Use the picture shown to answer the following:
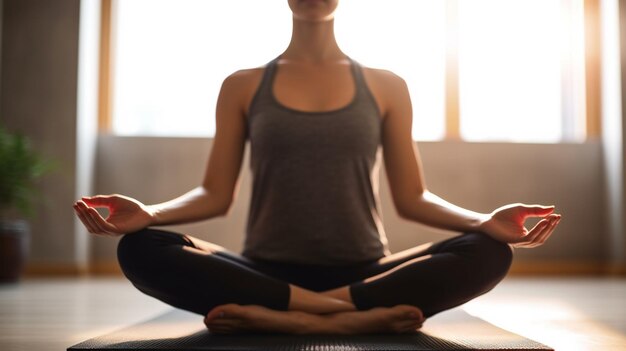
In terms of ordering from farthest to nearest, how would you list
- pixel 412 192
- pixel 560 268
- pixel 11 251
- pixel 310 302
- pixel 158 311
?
pixel 560 268
pixel 11 251
pixel 158 311
pixel 412 192
pixel 310 302

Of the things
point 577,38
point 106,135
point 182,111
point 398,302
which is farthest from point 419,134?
point 398,302

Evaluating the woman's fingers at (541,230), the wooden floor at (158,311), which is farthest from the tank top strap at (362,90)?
the wooden floor at (158,311)

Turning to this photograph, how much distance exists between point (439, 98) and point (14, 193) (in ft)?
8.79

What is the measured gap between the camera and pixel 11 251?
3.88 meters

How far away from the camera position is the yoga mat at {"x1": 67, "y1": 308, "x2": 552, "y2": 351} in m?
1.40

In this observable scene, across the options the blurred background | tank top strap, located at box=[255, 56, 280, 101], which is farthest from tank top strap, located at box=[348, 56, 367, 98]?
the blurred background

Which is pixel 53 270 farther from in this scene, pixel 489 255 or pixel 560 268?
pixel 489 255

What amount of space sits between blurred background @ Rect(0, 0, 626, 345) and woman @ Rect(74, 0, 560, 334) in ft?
8.96

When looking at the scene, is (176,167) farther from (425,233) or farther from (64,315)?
(64,315)

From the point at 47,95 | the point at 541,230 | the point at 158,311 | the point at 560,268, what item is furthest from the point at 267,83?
the point at 560,268

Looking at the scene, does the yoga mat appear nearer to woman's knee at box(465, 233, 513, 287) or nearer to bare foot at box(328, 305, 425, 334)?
bare foot at box(328, 305, 425, 334)

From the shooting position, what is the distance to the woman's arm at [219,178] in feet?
5.45

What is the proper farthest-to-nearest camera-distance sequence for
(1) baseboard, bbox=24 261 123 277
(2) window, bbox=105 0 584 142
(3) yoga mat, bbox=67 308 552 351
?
1. (2) window, bbox=105 0 584 142
2. (1) baseboard, bbox=24 261 123 277
3. (3) yoga mat, bbox=67 308 552 351

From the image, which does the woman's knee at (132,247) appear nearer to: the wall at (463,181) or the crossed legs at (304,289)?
the crossed legs at (304,289)
